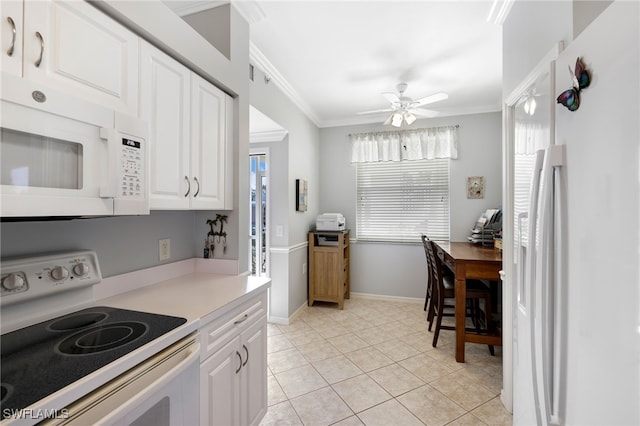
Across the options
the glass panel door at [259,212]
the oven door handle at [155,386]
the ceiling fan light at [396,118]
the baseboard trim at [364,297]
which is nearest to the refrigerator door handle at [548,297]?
the oven door handle at [155,386]

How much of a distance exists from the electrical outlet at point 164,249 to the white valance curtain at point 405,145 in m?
3.08

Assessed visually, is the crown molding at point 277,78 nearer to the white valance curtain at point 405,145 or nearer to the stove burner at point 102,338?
the white valance curtain at point 405,145

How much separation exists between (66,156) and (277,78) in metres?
2.39

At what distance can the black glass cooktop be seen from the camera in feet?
2.29

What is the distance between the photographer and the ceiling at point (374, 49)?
1994mm

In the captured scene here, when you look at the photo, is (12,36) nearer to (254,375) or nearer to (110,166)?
(110,166)

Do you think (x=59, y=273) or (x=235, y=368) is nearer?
(x=59, y=273)

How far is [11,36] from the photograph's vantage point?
2.79ft

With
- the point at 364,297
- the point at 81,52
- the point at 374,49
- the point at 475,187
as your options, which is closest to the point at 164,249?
the point at 81,52

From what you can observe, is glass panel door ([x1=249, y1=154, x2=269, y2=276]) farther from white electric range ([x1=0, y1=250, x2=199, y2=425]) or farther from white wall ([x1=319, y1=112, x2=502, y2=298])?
white electric range ([x1=0, y1=250, x2=199, y2=425])

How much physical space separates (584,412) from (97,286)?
6.17 feet

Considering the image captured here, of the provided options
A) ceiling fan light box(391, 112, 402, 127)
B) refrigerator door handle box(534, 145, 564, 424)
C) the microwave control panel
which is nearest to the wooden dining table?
ceiling fan light box(391, 112, 402, 127)

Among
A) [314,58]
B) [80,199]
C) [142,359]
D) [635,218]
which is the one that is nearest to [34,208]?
[80,199]

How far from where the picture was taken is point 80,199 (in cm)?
→ 98
